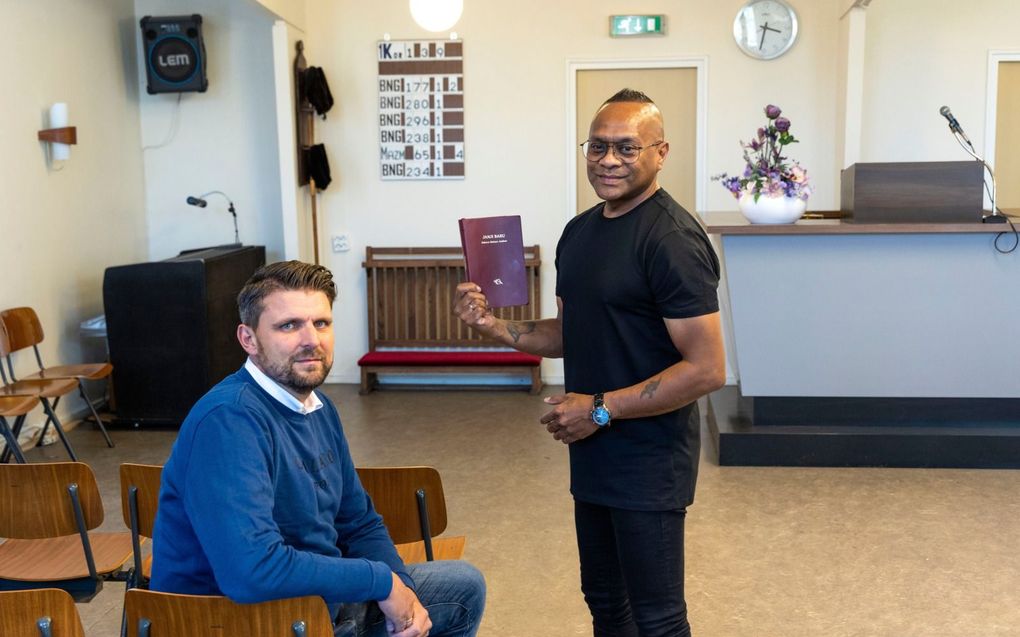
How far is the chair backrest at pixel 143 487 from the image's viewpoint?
2781 millimetres

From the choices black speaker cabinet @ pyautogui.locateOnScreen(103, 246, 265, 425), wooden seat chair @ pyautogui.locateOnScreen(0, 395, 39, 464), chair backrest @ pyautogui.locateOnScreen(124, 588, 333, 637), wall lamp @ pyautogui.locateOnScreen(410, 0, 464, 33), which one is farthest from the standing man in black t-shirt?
black speaker cabinet @ pyautogui.locateOnScreen(103, 246, 265, 425)

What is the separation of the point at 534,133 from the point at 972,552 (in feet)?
14.1

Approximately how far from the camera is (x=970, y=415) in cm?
548

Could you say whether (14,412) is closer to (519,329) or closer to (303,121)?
(303,121)

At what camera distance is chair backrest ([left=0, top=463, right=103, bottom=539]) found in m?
2.76

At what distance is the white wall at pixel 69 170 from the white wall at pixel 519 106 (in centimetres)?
137

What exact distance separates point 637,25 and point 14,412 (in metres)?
4.65

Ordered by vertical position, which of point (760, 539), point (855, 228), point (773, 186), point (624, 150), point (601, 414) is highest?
point (624, 150)

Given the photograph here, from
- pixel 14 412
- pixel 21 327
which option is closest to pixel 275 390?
pixel 14 412

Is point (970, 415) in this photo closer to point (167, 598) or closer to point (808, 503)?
point (808, 503)

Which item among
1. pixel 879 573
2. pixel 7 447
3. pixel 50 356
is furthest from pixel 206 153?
pixel 879 573

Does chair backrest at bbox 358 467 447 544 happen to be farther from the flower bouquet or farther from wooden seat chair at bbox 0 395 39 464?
the flower bouquet

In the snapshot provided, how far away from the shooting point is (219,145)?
7590 millimetres

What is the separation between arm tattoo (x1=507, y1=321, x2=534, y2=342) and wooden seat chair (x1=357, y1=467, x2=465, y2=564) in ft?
1.34
